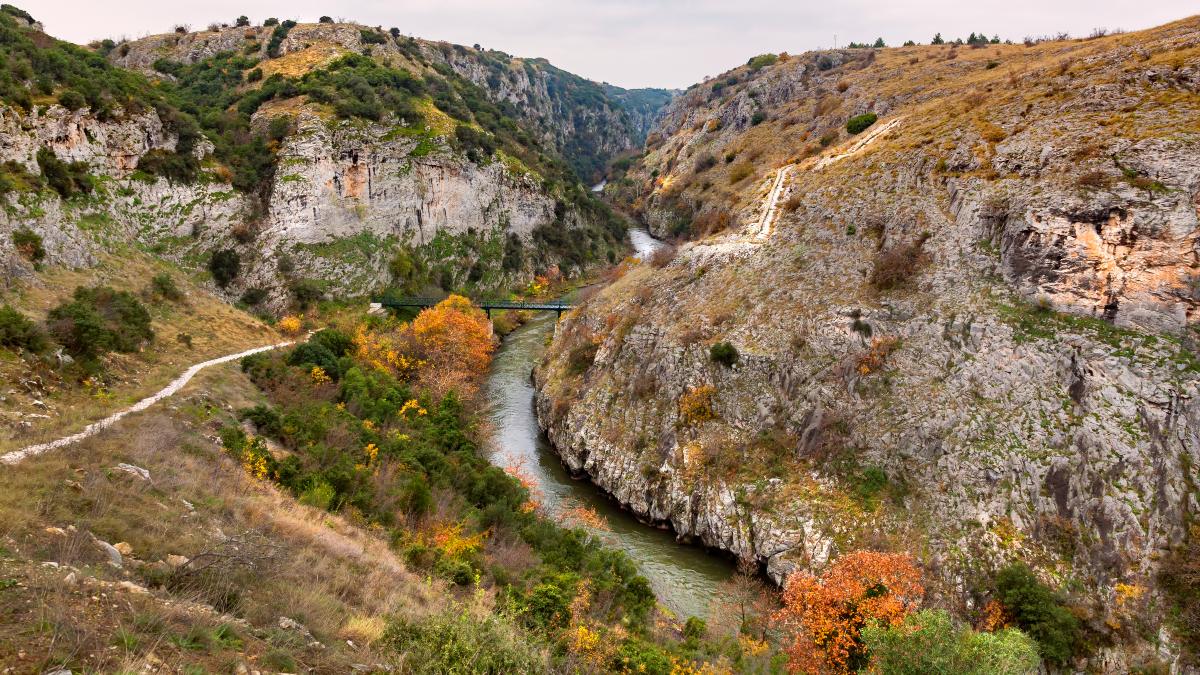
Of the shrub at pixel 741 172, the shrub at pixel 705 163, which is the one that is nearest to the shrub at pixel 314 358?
the shrub at pixel 741 172

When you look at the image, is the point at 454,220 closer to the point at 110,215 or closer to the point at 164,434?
the point at 110,215

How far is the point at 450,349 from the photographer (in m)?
47.5

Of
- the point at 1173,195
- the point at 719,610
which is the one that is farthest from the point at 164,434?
the point at 1173,195

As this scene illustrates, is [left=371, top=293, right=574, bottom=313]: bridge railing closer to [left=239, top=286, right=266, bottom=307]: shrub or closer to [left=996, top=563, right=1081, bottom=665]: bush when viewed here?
[left=239, top=286, right=266, bottom=307]: shrub

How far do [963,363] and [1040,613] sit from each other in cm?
1206

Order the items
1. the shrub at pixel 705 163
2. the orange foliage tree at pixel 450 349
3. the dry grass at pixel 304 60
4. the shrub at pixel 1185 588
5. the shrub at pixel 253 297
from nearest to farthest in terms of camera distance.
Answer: the shrub at pixel 1185 588
the orange foliage tree at pixel 450 349
the shrub at pixel 253 297
the dry grass at pixel 304 60
the shrub at pixel 705 163

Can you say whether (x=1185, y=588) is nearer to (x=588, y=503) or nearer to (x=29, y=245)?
(x=588, y=503)

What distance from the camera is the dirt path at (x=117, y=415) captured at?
13289 millimetres

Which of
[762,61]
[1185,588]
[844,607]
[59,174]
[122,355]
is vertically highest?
[762,61]

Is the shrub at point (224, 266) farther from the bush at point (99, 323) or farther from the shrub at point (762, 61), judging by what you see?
the shrub at point (762, 61)

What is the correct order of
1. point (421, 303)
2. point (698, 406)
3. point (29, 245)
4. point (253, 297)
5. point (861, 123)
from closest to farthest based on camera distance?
point (29, 245) → point (698, 406) → point (253, 297) → point (861, 123) → point (421, 303)

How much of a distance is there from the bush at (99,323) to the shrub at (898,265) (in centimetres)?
3947

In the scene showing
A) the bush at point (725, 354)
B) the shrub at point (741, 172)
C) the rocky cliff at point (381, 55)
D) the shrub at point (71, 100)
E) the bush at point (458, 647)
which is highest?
the rocky cliff at point (381, 55)

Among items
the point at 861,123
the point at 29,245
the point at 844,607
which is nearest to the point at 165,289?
the point at 29,245
